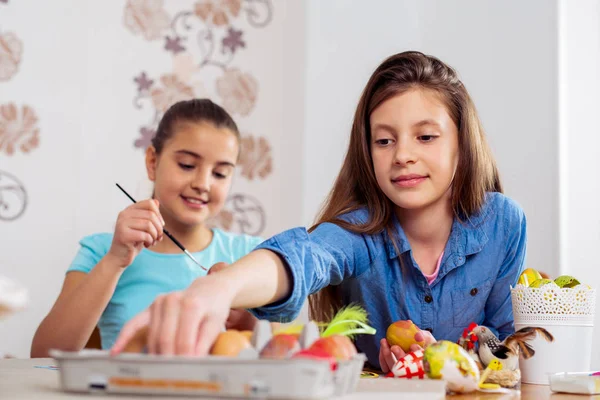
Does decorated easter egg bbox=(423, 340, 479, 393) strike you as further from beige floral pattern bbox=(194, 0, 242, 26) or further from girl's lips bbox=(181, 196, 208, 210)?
beige floral pattern bbox=(194, 0, 242, 26)

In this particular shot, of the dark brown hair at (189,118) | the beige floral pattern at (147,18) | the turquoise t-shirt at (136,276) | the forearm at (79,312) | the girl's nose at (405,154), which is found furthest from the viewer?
the beige floral pattern at (147,18)

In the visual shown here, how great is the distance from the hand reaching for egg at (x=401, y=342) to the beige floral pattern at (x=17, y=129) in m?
1.64

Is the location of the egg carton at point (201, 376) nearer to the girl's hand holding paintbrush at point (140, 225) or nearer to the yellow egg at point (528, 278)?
the yellow egg at point (528, 278)

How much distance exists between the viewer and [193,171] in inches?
63.6

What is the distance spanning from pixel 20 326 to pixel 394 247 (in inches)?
56.3

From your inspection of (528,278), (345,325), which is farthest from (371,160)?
(345,325)

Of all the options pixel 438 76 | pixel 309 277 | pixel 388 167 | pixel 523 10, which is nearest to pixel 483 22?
pixel 523 10

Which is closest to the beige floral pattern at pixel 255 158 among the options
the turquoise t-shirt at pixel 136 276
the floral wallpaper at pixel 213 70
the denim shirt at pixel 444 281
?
the floral wallpaper at pixel 213 70

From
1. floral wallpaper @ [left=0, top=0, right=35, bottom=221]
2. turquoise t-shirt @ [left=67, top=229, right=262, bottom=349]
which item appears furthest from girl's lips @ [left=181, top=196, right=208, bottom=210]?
floral wallpaper @ [left=0, top=0, right=35, bottom=221]

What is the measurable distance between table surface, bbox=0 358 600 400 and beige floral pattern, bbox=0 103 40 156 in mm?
1384

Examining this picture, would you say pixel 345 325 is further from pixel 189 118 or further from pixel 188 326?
pixel 189 118

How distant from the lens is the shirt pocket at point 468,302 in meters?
1.12

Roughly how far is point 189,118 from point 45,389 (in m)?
1.12

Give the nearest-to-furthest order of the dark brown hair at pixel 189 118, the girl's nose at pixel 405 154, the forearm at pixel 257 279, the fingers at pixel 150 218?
the forearm at pixel 257 279 → the girl's nose at pixel 405 154 → the fingers at pixel 150 218 → the dark brown hair at pixel 189 118
